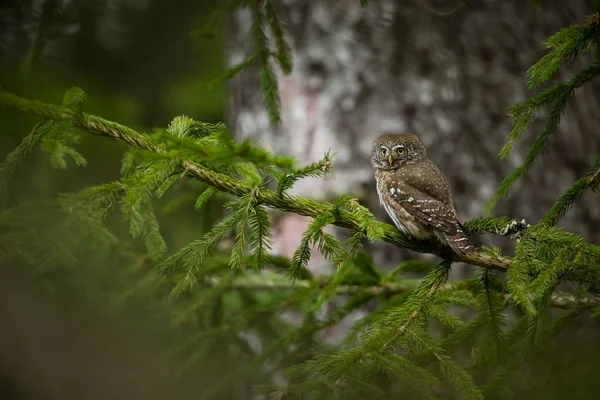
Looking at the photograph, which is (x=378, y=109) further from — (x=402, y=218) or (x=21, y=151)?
(x=21, y=151)

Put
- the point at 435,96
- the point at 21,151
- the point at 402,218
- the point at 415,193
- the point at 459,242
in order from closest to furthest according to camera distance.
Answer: the point at 21,151
the point at 459,242
the point at 402,218
the point at 415,193
the point at 435,96

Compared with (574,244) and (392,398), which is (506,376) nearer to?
(574,244)

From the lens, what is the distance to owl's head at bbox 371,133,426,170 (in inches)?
134

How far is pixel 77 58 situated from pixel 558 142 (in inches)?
160

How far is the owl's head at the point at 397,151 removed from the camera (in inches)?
134

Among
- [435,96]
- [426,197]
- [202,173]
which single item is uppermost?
[435,96]

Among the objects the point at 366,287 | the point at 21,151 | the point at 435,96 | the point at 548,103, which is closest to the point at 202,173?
the point at 21,151

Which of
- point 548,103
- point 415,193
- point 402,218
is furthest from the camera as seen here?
point 415,193

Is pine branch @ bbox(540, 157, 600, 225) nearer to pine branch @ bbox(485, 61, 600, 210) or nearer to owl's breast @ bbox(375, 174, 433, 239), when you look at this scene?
pine branch @ bbox(485, 61, 600, 210)

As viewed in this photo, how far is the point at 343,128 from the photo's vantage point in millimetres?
4371

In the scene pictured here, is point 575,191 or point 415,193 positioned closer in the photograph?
point 575,191

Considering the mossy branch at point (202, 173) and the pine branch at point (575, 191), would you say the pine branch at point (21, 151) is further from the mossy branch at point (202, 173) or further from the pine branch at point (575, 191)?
the pine branch at point (575, 191)

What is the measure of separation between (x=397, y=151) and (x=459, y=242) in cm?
94

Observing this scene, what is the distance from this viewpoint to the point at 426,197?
311 cm
